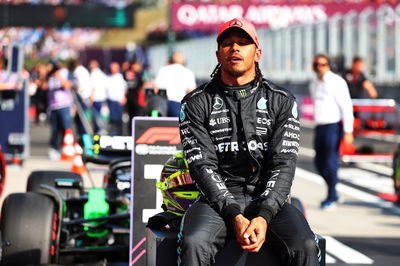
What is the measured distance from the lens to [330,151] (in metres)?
12.8

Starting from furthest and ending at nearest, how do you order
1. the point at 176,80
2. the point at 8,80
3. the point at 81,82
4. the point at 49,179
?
1. the point at 81,82
2. the point at 8,80
3. the point at 176,80
4. the point at 49,179

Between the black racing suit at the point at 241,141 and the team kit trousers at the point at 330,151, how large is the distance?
725 centimetres

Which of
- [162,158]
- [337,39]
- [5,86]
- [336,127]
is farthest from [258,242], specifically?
[337,39]

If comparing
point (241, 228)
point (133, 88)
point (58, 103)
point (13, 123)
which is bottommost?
point (241, 228)

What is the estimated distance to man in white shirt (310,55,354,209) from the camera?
41.5 feet

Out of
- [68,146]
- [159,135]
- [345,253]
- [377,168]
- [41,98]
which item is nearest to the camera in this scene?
[159,135]

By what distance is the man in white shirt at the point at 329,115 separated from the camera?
41.5ft

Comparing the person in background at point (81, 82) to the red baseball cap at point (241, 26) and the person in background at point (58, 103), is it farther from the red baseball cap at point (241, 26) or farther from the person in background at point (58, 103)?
the red baseball cap at point (241, 26)

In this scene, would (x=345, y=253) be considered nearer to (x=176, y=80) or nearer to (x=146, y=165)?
(x=146, y=165)

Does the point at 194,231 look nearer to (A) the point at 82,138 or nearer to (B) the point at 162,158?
(B) the point at 162,158

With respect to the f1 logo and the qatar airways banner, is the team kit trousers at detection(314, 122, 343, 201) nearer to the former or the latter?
the f1 logo

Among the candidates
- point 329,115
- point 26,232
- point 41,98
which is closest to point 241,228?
point 26,232

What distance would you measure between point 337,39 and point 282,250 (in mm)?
33154

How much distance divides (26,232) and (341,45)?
101 ft
